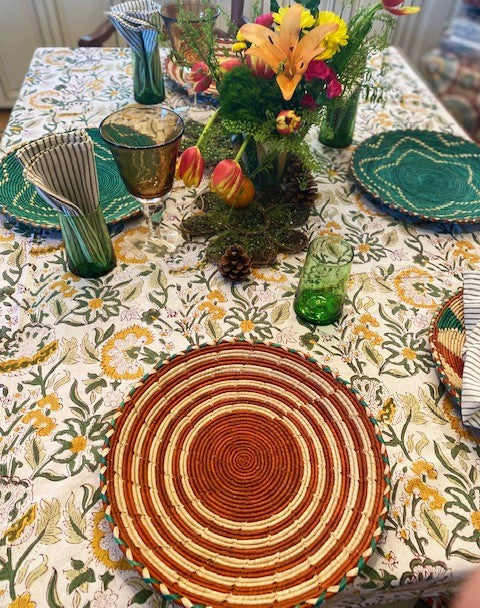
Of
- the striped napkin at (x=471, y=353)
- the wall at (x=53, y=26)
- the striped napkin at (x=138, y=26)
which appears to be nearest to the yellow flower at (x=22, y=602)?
the striped napkin at (x=471, y=353)

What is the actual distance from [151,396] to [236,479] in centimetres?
16

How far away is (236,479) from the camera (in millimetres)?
588

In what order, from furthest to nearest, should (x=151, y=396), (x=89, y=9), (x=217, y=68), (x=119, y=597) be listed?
(x=89, y=9) → (x=217, y=68) → (x=151, y=396) → (x=119, y=597)

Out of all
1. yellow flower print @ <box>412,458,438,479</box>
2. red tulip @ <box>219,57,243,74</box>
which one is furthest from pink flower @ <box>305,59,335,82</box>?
yellow flower print @ <box>412,458,438,479</box>

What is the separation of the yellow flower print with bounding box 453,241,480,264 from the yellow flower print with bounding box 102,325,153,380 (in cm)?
61

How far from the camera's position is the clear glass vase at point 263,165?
0.90m

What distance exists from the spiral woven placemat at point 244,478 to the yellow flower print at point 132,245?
0.88 feet

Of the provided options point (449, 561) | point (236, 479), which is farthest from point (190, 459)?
point (449, 561)

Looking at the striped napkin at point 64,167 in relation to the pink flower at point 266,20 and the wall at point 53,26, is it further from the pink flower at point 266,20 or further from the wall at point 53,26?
the wall at point 53,26

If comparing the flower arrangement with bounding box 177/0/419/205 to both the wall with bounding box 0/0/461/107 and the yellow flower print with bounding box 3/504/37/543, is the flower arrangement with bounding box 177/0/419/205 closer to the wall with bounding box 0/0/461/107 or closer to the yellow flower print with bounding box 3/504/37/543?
the yellow flower print with bounding box 3/504/37/543

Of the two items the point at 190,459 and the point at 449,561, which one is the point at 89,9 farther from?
the point at 449,561

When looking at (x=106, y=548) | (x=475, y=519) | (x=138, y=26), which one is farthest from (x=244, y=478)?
(x=138, y=26)

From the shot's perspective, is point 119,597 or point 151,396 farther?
point 151,396

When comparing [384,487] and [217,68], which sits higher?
[217,68]
